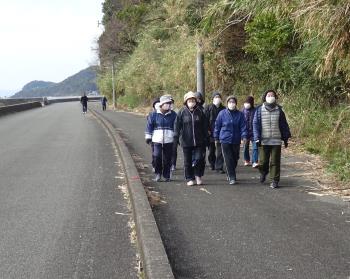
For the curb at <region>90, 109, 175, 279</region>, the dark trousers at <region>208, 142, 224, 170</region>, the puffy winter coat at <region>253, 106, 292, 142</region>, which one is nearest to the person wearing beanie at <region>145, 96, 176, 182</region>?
the curb at <region>90, 109, 175, 279</region>

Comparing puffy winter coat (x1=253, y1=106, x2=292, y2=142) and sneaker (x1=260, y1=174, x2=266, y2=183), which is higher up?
puffy winter coat (x1=253, y1=106, x2=292, y2=142)

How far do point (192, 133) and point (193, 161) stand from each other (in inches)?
19.7

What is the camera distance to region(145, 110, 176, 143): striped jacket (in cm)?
967

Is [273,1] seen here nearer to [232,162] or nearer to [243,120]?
[243,120]

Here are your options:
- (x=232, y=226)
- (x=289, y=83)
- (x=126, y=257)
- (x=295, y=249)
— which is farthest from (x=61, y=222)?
(x=289, y=83)

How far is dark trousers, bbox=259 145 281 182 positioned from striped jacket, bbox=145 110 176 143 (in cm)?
171

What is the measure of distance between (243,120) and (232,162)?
789 mm

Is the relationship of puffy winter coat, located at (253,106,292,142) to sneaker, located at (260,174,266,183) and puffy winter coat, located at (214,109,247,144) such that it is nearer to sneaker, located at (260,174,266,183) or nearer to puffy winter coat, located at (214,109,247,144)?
puffy winter coat, located at (214,109,247,144)

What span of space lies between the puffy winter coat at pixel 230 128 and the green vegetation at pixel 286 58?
64.9 inches

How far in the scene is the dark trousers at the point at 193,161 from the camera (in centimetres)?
925

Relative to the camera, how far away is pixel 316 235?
592 centimetres

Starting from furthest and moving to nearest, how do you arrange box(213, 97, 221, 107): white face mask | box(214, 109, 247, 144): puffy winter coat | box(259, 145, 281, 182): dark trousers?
→ box(213, 97, 221, 107): white face mask < box(214, 109, 247, 144): puffy winter coat < box(259, 145, 281, 182): dark trousers

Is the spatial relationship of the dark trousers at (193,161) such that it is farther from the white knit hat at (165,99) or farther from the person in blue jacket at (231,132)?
the white knit hat at (165,99)

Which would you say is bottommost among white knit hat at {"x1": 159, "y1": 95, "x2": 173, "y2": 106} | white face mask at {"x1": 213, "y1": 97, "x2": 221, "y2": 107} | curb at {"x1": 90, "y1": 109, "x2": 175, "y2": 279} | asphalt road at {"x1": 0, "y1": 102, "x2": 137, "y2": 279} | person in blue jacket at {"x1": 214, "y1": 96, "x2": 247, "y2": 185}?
asphalt road at {"x1": 0, "y1": 102, "x2": 137, "y2": 279}
